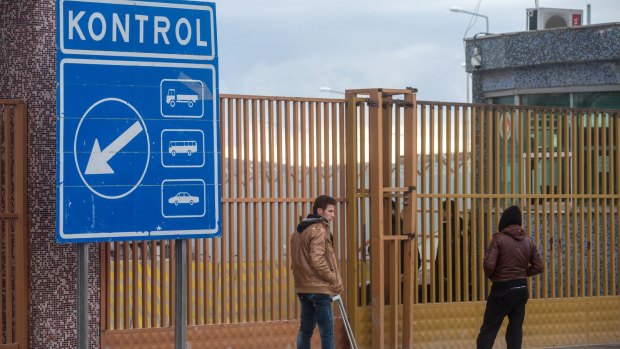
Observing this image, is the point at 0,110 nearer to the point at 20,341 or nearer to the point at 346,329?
the point at 20,341

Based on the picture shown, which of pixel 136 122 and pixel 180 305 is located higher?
pixel 136 122

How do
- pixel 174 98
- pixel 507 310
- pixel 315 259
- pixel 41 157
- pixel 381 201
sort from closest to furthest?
pixel 174 98 < pixel 315 259 < pixel 41 157 < pixel 507 310 < pixel 381 201

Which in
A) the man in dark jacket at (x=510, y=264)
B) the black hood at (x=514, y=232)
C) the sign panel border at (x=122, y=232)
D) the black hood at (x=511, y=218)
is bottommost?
the man in dark jacket at (x=510, y=264)

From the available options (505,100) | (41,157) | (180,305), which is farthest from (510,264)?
(505,100)

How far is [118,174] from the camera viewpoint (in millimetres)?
6281

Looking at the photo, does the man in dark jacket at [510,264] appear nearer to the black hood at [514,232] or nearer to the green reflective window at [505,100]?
the black hood at [514,232]

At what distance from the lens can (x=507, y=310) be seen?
12.2m

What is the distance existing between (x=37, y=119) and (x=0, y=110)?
1.19ft

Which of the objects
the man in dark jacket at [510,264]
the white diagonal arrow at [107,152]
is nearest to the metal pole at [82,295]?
the white diagonal arrow at [107,152]

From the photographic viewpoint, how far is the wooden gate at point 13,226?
1080 centimetres

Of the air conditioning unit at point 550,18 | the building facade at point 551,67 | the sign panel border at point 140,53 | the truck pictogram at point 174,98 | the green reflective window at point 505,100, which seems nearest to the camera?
the sign panel border at point 140,53

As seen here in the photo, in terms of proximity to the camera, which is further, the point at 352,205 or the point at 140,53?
the point at 352,205

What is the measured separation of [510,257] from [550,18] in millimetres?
9292

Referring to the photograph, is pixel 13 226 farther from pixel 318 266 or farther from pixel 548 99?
pixel 548 99
